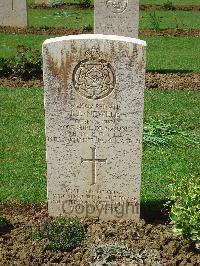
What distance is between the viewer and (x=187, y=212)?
4758 millimetres

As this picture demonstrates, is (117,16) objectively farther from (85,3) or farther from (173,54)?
(85,3)

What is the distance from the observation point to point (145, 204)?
19.6 ft

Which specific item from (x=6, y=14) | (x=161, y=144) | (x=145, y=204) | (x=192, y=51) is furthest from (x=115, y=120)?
(x=6, y=14)

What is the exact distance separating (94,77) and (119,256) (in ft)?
5.15

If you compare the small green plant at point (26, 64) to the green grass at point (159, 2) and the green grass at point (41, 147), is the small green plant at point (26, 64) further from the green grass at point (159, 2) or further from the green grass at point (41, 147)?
the green grass at point (159, 2)

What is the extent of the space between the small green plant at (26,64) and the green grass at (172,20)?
7121 millimetres

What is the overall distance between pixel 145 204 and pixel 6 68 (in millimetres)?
6231

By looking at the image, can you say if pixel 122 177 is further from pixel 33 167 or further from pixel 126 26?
pixel 126 26

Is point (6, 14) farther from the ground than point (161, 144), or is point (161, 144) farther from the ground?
point (6, 14)

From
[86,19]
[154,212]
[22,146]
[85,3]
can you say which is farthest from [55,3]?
[154,212]

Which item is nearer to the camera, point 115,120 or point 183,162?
point 115,120

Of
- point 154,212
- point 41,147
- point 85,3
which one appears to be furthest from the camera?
point 85,3

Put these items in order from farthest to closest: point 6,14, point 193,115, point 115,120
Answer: point 6,14 < point 193,115 < point 115,120

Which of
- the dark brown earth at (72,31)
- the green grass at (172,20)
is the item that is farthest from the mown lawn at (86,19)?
the dark brown earth at (72,31)
